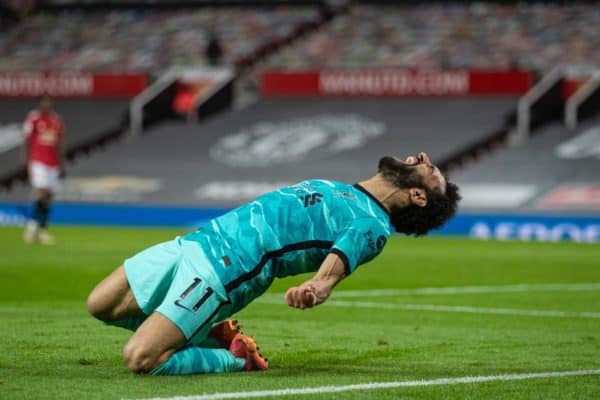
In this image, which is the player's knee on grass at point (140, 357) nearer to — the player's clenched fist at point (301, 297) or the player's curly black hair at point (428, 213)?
the player's clenched fist at point (301, 297)

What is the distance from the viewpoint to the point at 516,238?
88.5ft

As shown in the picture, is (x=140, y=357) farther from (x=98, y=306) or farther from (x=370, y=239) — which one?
(x=370, y=239)

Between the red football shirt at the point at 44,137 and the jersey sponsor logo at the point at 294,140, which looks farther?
the jersey sponsor logo at the point at 294,140

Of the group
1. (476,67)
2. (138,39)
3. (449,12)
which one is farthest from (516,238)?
(138,39)

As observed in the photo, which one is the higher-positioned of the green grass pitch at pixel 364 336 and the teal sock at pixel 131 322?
the teal sock at pixel 131 322

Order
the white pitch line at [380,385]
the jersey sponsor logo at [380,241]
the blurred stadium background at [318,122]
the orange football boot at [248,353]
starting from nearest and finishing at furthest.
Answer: the white pitch line at [380,385] → the jersey sponsor logo at [380,241] → the orange football boot at [248,353] → the blurred stadium background at [318,122]

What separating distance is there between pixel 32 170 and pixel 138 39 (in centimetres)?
1861

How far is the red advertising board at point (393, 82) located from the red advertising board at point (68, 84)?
13.3ft

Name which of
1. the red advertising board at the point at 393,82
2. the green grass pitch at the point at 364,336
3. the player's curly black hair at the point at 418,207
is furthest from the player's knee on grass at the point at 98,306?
the red advertising board at the point at 393,82

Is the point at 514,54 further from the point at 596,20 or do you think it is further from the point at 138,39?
the point at 138,39

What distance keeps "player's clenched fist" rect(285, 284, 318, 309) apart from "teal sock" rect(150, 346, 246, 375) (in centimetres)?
86

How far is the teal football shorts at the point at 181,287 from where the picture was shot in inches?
278

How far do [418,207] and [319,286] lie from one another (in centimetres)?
98

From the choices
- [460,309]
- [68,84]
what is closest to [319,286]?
[460,309]
